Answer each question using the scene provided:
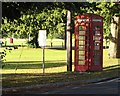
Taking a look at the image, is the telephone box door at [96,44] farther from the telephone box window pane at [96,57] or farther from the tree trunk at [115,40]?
the tree trunk at [115,40]

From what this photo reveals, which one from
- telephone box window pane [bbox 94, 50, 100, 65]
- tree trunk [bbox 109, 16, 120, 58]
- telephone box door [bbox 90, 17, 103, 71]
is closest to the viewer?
telephone box door [bbox 90, 17, 103, 71]

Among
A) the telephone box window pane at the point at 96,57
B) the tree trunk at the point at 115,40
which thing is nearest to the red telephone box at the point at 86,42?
the telephone box window pane at the point at 96,57

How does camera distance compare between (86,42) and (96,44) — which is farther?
(96,44)

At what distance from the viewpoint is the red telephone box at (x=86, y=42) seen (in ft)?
62.9

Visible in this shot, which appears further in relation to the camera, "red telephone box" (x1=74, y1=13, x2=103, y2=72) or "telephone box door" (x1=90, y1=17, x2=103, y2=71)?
"telephone box door" (x1=90, y1=17, x2=103, y2=71)

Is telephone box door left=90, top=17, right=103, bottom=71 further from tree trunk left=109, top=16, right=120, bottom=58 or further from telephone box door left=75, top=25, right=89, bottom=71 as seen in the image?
tree trunk left=109, top=16, right=120, bottom=58

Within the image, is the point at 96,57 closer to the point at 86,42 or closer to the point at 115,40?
the point at 86,42

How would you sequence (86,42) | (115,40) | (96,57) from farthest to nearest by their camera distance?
(115,40)
(96,57)
(86,42)

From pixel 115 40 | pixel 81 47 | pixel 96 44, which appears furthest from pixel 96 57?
pixel 115 40

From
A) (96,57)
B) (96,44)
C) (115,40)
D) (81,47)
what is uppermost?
(115,40)

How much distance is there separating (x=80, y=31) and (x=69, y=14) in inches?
38.8

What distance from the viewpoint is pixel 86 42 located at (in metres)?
19.3

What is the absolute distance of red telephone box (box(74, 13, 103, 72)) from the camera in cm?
1917

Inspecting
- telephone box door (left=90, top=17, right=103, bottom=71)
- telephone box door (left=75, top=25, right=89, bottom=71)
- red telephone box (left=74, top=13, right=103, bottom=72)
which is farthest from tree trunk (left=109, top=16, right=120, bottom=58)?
telephone box door (left=75, top=25, right=89, bottom=71)
